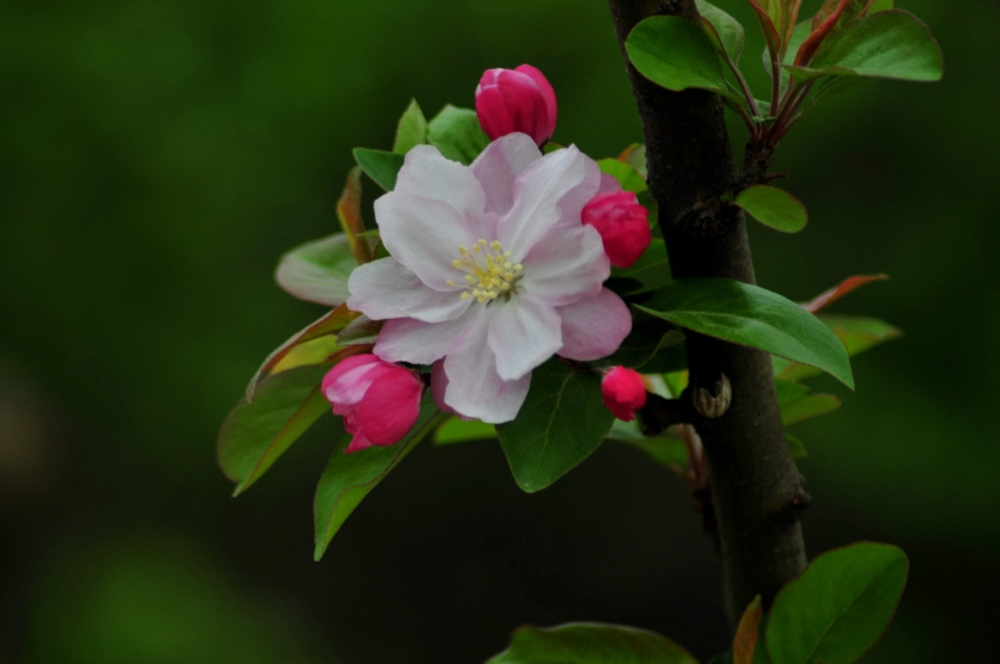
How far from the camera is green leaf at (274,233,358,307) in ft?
1.70

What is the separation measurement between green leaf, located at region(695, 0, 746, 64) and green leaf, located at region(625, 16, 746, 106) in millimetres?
62

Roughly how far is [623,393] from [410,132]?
8.0 inches

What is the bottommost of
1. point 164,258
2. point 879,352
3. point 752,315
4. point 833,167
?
point 879,352

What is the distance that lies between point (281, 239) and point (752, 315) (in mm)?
1734

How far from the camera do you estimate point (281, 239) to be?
6.52 feet

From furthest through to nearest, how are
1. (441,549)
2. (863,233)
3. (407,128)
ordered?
Answer: (441,549)
(863,233)
(407,128)

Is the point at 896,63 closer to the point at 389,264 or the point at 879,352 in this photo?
the point at 389,264

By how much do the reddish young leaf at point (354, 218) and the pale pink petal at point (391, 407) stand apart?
0.11m

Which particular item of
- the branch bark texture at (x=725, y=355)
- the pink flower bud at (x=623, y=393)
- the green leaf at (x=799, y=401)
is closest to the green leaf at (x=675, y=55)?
the branch bark texture at (x=725, y=355)

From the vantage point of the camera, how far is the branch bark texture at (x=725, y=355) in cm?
39

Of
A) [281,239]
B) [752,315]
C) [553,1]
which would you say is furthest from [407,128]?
[281,239]

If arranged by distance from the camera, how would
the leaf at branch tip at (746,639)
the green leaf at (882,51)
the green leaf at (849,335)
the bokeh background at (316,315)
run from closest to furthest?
the green leaf at (882,51) < the leaf at branch tip at (746,639) < the green leaf at (849,335) < the bokeh background at (316,315)

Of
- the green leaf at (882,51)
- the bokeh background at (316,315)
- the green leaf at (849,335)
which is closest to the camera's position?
the green leaf at (882,51)

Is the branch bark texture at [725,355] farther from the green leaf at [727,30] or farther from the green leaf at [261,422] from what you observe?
the green leaf at [261,422]
